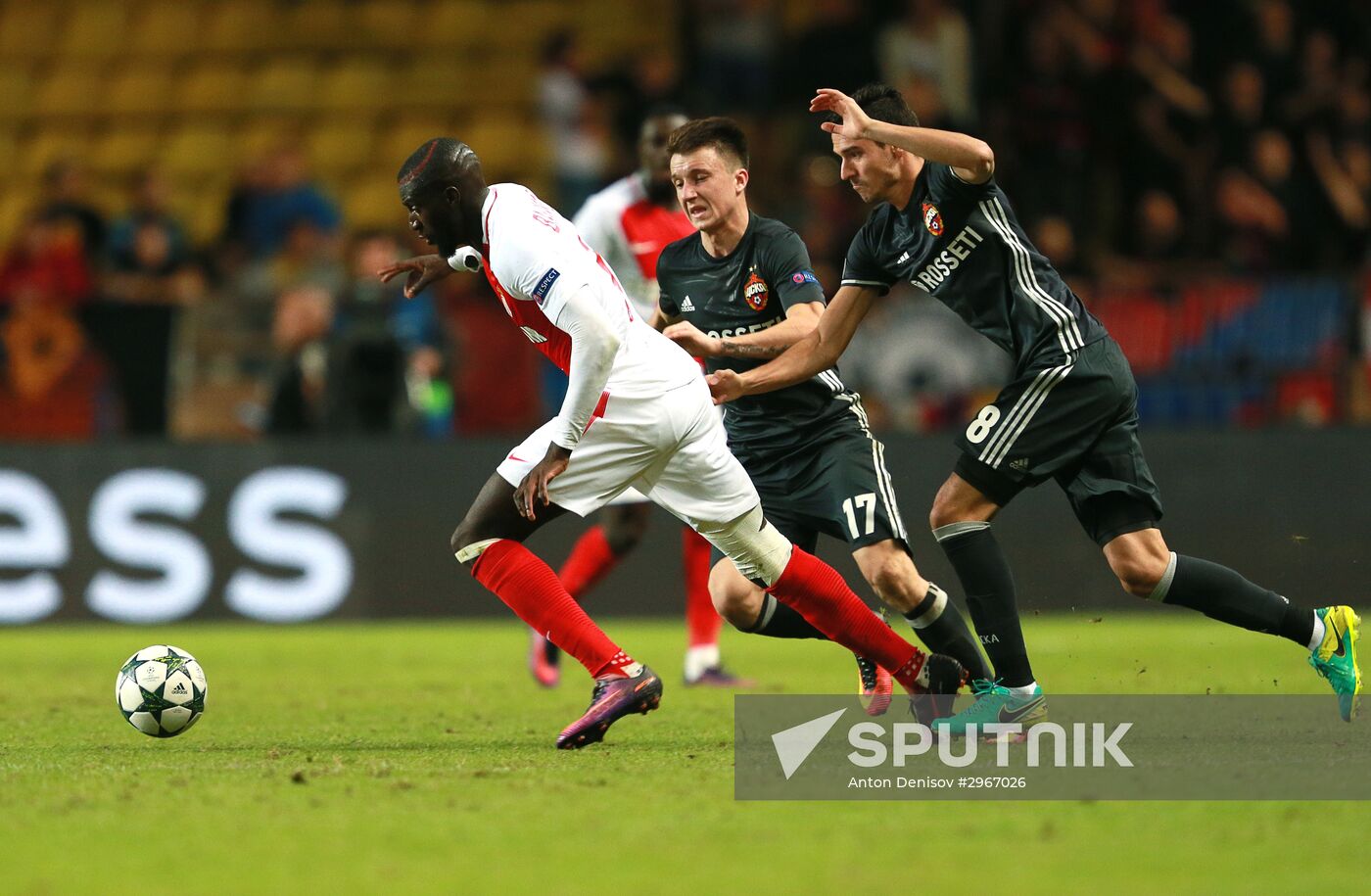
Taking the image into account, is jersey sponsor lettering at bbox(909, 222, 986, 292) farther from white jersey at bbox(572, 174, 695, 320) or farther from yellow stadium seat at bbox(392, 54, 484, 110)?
yellow stadium seat at bbox(392, 54, 484, 110)

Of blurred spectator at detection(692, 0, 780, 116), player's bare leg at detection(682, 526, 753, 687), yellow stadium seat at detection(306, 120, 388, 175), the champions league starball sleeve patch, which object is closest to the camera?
the champions league starball sleeve patch

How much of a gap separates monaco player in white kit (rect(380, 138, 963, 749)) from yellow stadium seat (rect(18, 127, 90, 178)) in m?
13.0

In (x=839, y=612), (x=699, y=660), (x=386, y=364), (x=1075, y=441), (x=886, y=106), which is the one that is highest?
(x=886, y=106)

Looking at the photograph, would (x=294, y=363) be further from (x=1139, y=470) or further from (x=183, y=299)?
(x=1139, y=470)

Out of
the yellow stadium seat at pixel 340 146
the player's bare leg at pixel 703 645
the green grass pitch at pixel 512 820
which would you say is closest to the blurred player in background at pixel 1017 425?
Result: the green grass pitch at pixel 512 820

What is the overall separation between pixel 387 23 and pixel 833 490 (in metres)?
13.0

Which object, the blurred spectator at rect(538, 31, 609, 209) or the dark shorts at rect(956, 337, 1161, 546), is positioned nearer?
the dark shorts at rect(956, 337, 1161, 546)

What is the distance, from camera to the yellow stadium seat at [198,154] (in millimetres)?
17281

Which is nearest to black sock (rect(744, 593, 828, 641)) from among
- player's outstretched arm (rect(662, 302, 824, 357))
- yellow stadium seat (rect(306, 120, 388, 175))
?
player's outstretched arm (rect(662, 302, 824, 357))

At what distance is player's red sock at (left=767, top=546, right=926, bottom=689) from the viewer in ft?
19.9

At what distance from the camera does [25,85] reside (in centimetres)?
1847

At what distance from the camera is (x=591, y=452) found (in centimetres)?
582

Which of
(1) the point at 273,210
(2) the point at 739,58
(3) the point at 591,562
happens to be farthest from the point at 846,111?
(2) the point at 739,58

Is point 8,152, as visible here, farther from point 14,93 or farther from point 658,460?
point 658,460
